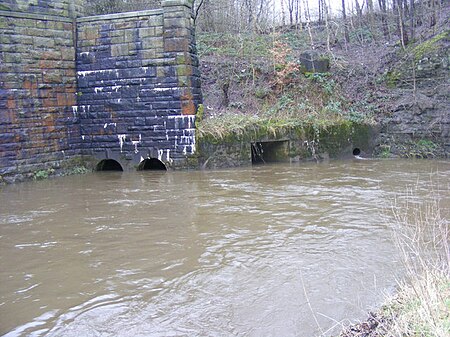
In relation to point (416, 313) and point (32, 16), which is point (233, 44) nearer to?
point (32, 16)

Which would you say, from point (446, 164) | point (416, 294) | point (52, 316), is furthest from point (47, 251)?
point (446, 164)

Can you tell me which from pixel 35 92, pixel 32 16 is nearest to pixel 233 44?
pixel 32 16

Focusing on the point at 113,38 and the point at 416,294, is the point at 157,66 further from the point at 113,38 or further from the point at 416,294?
the point at 416,294

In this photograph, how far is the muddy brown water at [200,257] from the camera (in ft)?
14.0

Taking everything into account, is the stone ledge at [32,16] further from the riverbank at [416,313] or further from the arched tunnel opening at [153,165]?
the riverbank at [416,313]

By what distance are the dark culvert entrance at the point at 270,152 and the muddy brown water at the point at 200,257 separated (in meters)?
3.61

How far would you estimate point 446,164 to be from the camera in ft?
40.8

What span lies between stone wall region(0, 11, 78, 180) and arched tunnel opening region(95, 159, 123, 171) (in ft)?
2.80

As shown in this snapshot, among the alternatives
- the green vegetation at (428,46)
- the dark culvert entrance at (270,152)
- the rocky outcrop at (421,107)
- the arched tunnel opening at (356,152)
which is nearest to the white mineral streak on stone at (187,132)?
the dark culvert entrance at (270,152)

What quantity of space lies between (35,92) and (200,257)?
862cm

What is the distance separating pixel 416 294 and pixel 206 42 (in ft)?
56.4

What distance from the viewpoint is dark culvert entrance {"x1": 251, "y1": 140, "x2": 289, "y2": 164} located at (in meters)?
14.2

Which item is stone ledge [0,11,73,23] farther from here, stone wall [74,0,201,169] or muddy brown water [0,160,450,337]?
muddy brown water [0,160,450,337]

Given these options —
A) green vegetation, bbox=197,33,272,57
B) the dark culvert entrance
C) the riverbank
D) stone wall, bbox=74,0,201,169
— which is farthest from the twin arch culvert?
the riverbank
